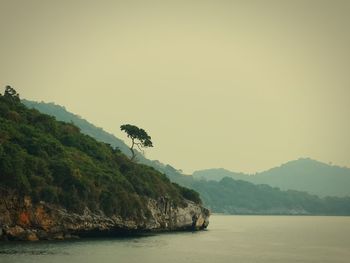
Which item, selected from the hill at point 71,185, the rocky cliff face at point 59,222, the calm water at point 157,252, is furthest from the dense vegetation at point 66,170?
the calm water at point 157,252

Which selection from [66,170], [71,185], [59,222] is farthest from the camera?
[66,170]

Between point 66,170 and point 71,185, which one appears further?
point 66,170

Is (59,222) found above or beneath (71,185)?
beneath

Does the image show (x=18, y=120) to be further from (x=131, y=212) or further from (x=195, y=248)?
(x=195, y=248)

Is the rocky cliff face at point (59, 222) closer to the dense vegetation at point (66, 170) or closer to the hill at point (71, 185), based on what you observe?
the hill at point (71, 185)

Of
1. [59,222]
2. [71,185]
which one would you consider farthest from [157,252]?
[71,185]

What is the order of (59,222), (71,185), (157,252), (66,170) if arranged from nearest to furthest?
1. (157,252)
2. (59,222)
3. (71,185)
4. (66,170)

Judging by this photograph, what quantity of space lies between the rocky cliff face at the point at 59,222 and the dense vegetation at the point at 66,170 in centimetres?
149

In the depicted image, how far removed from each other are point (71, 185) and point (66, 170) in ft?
9.51

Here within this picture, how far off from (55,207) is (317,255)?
41.1 meters

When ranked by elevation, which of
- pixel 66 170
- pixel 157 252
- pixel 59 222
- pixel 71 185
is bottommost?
pixel 157 252

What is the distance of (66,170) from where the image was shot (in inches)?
3420

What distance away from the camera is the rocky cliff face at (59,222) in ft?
238

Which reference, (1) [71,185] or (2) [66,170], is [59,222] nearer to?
(1) [71,185]
